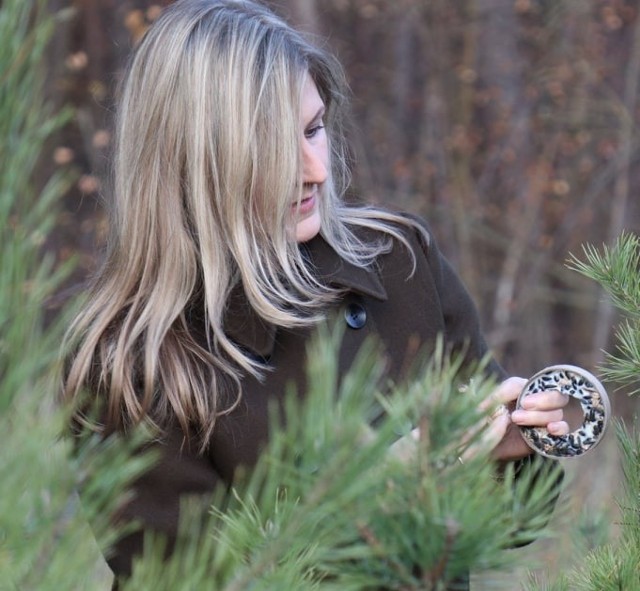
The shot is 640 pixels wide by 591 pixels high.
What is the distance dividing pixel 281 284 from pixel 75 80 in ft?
13.5

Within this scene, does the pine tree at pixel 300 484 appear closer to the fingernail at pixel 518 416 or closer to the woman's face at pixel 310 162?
the fingernail at pixel 518 416

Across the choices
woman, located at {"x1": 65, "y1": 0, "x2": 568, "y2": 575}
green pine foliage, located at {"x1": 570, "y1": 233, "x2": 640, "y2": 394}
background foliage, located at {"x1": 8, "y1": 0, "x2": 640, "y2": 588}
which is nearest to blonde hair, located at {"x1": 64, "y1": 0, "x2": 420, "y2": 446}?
woman, located at {"x1": 65, "y1": 0, "x2": 568, "y2": 575}

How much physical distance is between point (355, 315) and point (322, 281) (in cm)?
8

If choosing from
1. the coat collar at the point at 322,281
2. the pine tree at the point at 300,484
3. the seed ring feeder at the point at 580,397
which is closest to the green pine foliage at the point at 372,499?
the pine tree at the point at 300,484

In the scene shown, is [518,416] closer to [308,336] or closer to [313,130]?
[308,336]

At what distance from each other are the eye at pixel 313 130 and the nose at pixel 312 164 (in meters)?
0.02

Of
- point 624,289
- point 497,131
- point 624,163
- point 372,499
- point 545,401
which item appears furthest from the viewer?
point 497,131

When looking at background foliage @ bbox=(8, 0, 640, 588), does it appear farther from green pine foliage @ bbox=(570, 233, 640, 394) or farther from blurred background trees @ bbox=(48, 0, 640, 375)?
green pine foliage @ bbox=(570, 233, 640, 394)

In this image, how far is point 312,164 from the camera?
1760mm

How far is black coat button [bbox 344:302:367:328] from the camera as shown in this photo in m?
1.84

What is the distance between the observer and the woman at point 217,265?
66.4 inches

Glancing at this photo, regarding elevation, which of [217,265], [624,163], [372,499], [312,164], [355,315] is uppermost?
[372,499]

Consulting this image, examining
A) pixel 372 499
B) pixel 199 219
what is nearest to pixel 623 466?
pixel 372 499

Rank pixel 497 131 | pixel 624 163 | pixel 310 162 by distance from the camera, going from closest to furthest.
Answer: pixel 310 162 < pixel 624 163 < pixel 497 131
